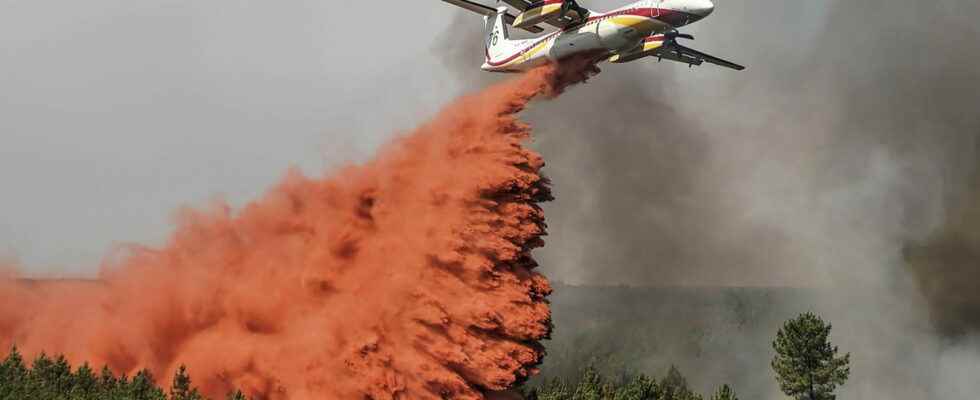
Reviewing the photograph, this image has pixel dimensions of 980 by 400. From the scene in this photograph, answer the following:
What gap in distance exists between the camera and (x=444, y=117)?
38.3 m

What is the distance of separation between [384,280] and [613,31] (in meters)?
13.4

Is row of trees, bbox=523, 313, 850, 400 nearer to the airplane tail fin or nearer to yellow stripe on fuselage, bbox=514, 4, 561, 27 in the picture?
the airplane tail fin

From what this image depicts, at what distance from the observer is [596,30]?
38.2 m

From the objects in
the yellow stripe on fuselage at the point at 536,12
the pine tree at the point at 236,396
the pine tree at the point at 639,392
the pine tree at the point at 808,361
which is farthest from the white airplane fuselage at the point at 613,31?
the pine tree at the point at 808,361

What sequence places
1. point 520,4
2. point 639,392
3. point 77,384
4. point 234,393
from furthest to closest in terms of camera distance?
1. point 639,392
2. point 77,384
3. point 520,4
4. point 234,393

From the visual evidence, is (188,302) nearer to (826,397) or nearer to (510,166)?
(510,166)

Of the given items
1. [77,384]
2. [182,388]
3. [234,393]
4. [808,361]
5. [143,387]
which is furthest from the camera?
[808,361]

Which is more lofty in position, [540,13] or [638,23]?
[540,13]

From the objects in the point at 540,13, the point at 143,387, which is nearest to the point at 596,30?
the point at 540,13

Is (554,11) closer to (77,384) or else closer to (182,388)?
(182,388)

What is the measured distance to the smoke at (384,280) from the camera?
34.7 metres

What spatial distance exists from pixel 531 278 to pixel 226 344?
14.9 meters

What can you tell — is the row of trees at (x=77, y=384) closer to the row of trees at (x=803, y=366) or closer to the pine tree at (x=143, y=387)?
the pine tree at (x=143, y=387)

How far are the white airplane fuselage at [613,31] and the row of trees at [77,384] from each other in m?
19.2
